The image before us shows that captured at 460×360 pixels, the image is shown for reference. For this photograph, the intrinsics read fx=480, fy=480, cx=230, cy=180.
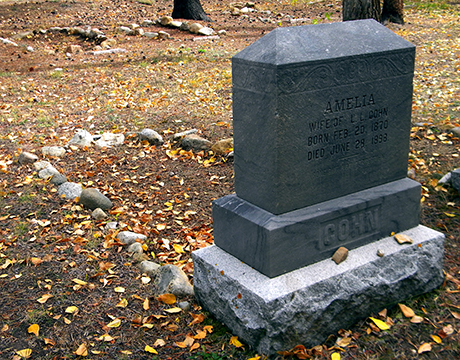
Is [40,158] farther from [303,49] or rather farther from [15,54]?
[15,54]

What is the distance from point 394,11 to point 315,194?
11881mm

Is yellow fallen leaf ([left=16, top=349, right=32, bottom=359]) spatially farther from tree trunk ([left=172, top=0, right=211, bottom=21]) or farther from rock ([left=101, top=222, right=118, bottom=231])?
tree trunk ([left=172, top=0, right=211, bottom=21])

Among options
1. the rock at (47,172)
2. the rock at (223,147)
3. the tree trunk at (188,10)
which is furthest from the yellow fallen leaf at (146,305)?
the tree trunk at (188,10)

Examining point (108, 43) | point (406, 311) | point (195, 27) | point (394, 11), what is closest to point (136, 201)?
point (406, 311)

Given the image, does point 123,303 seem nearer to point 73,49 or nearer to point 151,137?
point 151,137

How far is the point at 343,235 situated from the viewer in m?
3.32

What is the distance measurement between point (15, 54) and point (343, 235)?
415 inches

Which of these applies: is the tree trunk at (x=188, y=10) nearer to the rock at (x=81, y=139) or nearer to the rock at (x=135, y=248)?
the rock at (x=81, y=139)

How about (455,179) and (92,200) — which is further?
(92,200)

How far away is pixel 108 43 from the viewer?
1209 centimetres

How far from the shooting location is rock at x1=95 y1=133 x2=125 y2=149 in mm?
6641

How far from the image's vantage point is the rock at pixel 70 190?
5.21m

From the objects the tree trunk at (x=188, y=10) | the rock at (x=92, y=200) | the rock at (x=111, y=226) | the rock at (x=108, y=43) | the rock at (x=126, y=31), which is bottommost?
the rock at (x=111, y=226)

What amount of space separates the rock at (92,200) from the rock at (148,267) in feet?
4.00
